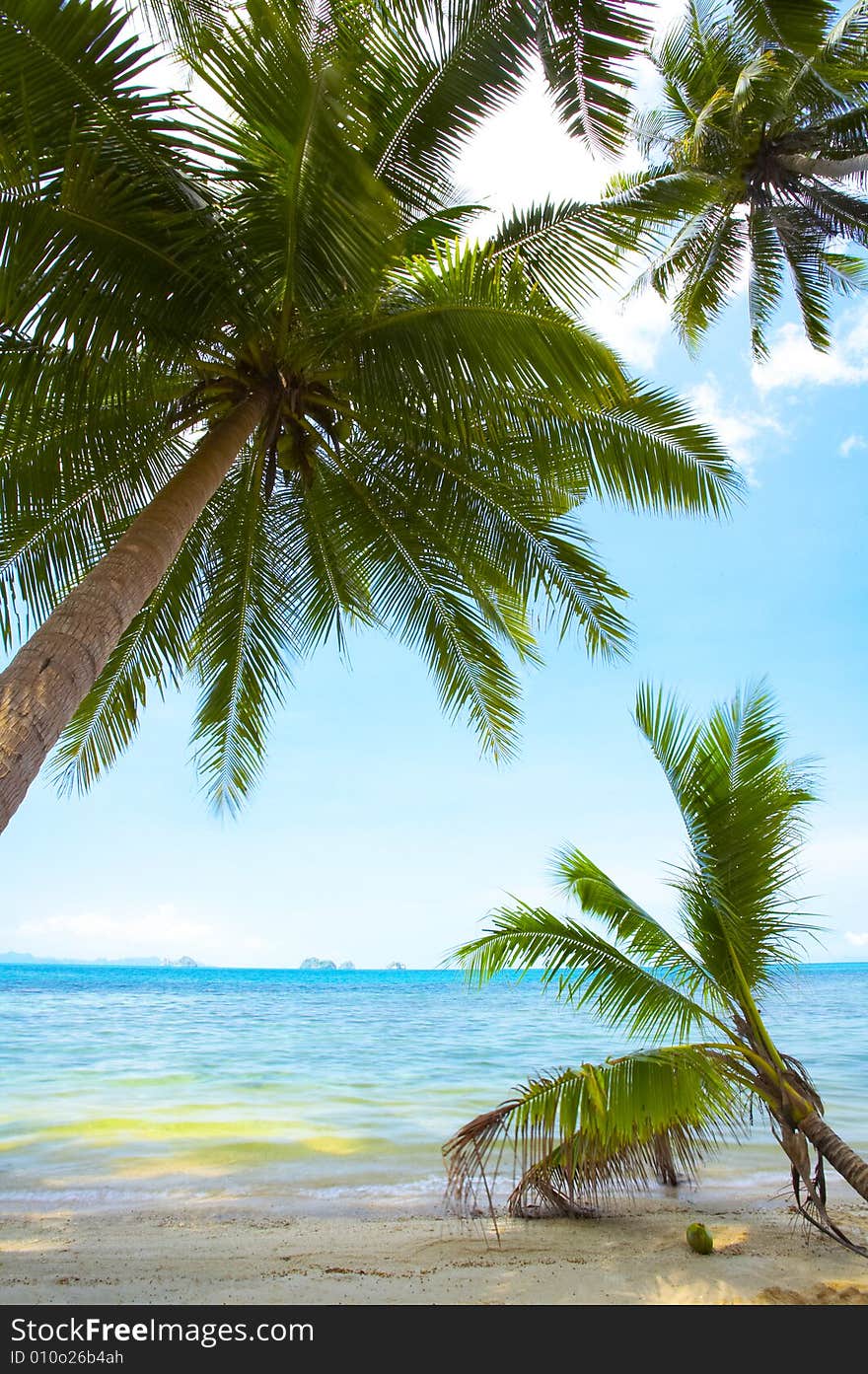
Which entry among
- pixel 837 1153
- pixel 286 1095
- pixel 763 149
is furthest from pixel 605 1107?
pixel 763 149

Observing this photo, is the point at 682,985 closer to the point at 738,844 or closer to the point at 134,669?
the point at 738,844

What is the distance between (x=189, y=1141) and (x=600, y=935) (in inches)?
277

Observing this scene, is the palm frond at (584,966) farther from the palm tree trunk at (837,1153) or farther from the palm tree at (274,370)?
the palm tree at (274,370)

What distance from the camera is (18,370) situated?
Answer: 505 cm

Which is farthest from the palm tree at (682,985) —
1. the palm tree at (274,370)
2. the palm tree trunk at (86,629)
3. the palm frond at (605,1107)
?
the palm tree trunk at (86,629)

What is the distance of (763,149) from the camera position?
1344 centimetres

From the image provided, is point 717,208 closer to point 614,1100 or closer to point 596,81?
point 596,81

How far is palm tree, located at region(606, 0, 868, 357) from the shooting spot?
11.5 meters

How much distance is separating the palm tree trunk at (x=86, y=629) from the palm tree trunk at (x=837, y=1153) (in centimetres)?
514

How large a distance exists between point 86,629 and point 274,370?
108 inches

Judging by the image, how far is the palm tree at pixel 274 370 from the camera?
4.02 metres

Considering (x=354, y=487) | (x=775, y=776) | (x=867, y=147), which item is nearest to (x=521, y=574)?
(x=354, y=487)

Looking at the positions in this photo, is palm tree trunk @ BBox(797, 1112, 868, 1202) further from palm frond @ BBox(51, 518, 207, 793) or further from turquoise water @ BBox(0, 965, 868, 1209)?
palm frond @ BBox(51, 518, 207, 793)
